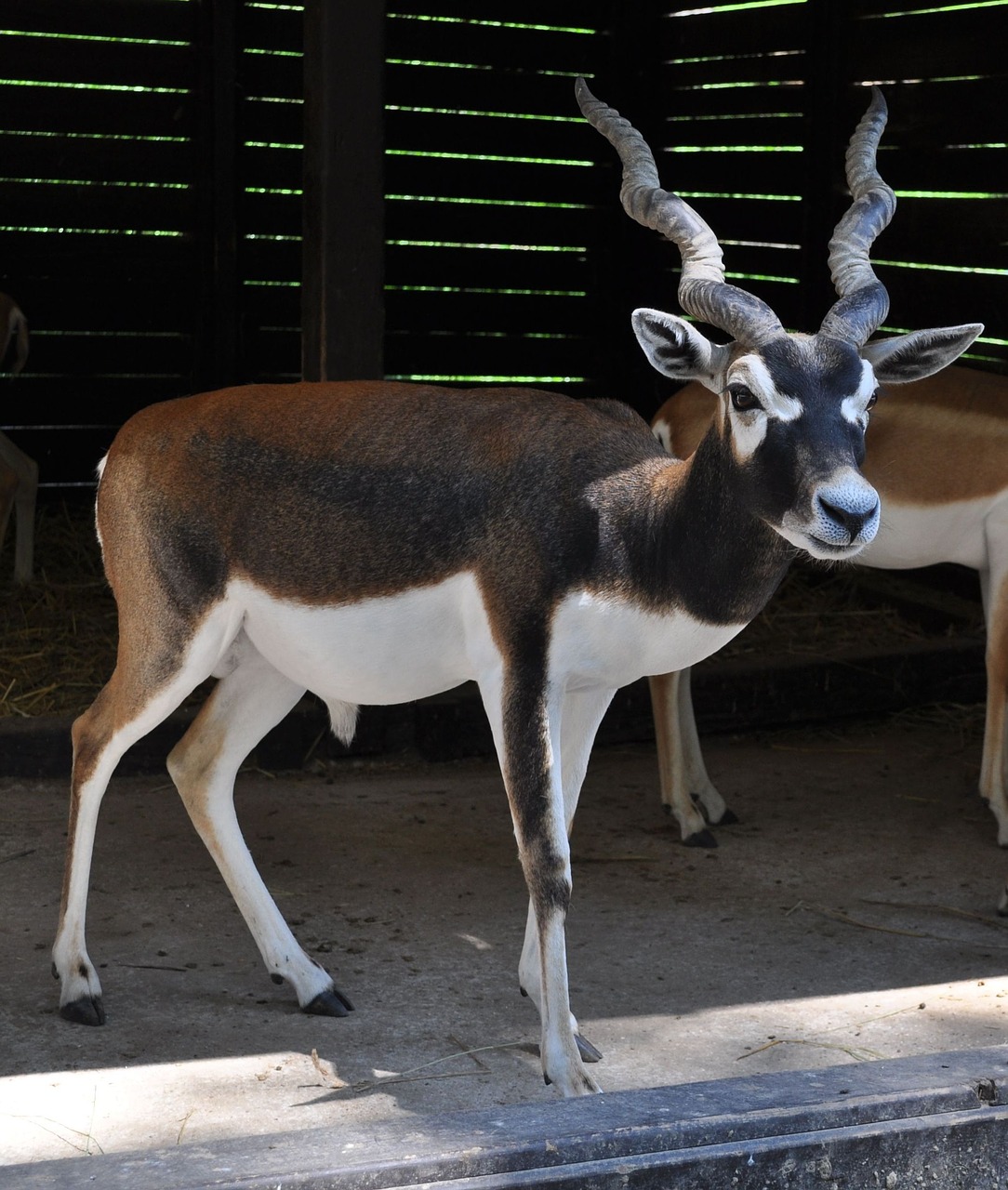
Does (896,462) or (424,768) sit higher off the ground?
(896,462)

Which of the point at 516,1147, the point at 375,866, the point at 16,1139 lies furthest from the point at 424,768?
the point at 516,1147

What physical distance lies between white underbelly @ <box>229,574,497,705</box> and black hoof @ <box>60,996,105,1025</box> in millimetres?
913

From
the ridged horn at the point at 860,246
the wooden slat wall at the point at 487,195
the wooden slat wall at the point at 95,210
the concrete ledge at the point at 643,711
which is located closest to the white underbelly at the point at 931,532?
the concrete ledge at the point at 643,711

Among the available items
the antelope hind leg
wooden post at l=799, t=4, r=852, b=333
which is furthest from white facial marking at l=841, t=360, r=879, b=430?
wooden post at l=799, t=4, r=852, b=333

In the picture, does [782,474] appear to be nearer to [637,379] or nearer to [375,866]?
[375,866]

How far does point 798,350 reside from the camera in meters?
3.33

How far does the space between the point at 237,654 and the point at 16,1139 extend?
1374mm

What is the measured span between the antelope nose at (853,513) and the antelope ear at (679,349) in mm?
479

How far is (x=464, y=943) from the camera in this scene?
449 centimetres

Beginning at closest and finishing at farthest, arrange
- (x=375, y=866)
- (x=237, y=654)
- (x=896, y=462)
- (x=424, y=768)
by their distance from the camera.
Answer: (x=237, y=654)
(x=375, y=866)
(x=896, y=462)
(x=424, y=768)

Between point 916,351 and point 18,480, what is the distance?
5.35m

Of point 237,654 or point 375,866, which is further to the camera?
point 375,866

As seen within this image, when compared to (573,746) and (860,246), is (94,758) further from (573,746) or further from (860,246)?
(860,246)

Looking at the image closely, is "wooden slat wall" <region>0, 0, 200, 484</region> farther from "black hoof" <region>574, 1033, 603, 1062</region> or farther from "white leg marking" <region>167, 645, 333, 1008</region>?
"black hoof" <region>574, 1033, 603, 1062</region>
